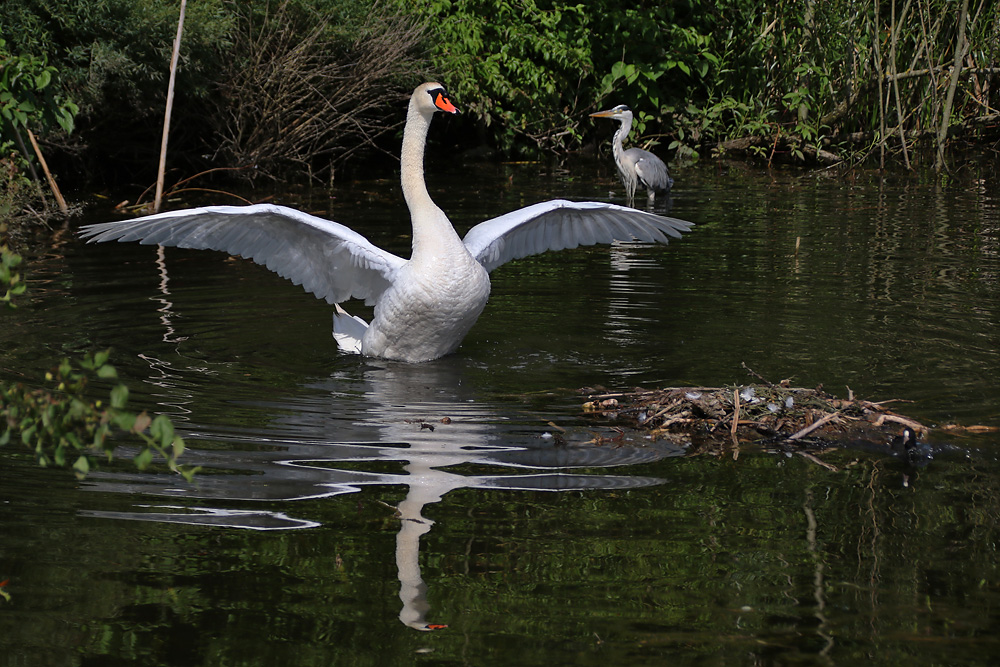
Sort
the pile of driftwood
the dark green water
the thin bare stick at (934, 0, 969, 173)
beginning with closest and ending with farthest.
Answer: the dark green water
the pile of driftwood
the thin bare stick at (934, 0, 969, 173)

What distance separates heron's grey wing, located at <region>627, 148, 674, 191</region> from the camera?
13625 mm

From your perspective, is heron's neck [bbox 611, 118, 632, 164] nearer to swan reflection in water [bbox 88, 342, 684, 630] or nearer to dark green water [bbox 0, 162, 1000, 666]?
dark green water [bbox 0, 162, 1000, 666]

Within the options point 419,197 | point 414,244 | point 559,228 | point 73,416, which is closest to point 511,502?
point 73,416

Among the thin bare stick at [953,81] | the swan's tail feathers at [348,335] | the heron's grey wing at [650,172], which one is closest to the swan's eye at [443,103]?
the swan's tail feathers at [348,335]

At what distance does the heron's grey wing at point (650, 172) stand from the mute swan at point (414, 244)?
234 inches

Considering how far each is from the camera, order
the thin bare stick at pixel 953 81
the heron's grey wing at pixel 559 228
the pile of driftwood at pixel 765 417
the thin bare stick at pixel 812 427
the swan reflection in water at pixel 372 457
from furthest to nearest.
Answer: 1. the thin bare stick at pixel 953 81
2. the heron's grey wing at pixel 559 228
3. the pile of driftwood at pixel 765 417
4. the thin bare stick at pixel 812 427
5. the swan reflection in water at pixel 372 457

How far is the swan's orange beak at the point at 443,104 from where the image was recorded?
6.88m

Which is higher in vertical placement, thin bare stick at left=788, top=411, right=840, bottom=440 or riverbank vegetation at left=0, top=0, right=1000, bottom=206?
riverbank vegetation at left=0, top=0, right=1000, bottom=206

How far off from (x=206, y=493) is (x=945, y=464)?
310 centimetres

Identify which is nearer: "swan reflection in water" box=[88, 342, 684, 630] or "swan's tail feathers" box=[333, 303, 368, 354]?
"swan reflection in water" box=[88, 342, 684, 630]

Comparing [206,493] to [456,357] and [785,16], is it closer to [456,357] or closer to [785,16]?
[456,357]

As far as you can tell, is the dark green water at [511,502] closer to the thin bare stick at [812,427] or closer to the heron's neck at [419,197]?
the thin bare stick at [812,427]

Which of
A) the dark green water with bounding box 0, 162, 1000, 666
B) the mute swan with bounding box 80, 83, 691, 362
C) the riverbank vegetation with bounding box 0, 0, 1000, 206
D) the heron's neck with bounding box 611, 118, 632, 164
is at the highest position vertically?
the riverbank vegetation with bounding box 0, 0, 1000, 206

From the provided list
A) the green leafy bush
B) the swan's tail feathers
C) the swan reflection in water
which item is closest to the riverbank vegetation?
the swan's tail feathers
